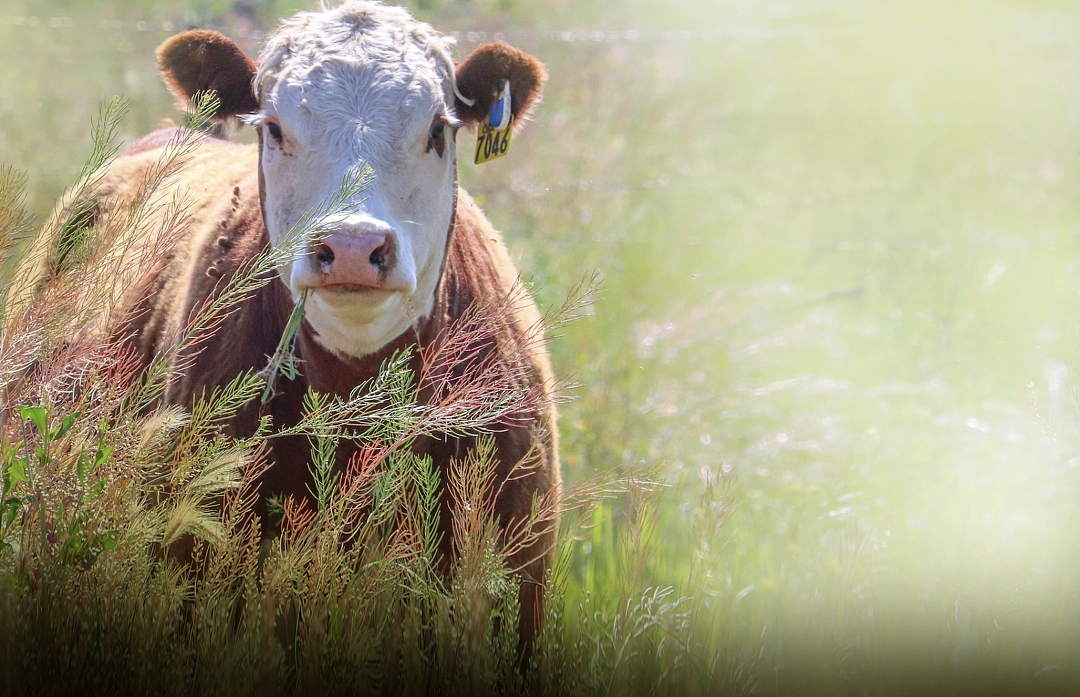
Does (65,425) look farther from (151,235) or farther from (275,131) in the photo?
(275,131)

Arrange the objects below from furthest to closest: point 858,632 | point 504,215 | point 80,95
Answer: point 80,95 < point 504,215 < point 858,632

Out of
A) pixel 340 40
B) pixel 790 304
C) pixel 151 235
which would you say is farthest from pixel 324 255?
pixel 790 304

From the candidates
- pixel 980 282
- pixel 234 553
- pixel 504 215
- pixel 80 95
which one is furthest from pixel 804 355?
pixel 80 95

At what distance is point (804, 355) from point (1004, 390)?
1209 millimetres

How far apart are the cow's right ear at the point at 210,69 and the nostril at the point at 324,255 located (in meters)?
0.95

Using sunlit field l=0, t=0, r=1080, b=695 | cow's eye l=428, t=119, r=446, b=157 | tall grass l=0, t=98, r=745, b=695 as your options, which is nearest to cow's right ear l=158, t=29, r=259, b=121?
cow's eye l=428, t=119, r=446, b=157

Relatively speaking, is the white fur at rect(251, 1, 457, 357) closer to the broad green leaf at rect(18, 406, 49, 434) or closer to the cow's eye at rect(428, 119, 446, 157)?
the cow's eye at rect(428, 119, 446, 157)

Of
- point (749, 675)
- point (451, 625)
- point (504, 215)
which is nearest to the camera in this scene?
point (451, 625)

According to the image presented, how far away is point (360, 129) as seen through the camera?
8.66 ft

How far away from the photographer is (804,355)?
6.39 metres

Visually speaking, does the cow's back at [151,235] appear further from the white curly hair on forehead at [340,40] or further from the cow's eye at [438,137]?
the cow's eye at [438,137]

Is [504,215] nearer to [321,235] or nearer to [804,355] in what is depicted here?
[804,355]

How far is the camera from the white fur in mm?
2584

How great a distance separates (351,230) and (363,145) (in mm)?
456
